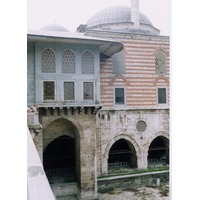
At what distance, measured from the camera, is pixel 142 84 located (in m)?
9.46

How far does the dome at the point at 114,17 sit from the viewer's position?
1071cm

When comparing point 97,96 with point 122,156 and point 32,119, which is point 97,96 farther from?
point 122,156

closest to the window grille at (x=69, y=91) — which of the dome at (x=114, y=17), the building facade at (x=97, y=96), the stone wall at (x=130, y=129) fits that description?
the building facade at (x=97, y=96)

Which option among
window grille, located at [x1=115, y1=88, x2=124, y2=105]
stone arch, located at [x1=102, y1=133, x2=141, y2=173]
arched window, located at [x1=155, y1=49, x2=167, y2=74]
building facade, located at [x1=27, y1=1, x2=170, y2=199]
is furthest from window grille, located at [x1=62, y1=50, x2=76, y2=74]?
arched window, located at [x1=155, y1=49, x2=167, y2=74]

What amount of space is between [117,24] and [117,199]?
688cm

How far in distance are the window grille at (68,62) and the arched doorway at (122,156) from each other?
3.63 m

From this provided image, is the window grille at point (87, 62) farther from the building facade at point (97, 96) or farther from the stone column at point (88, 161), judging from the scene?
the stone column at point (88, 161)

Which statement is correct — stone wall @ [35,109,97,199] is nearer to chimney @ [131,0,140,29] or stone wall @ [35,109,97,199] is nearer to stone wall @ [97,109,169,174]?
stone wall @ [97,109,169,174]

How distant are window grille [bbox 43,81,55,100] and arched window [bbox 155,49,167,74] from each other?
4.18 m

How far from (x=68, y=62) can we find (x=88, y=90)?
994mm
